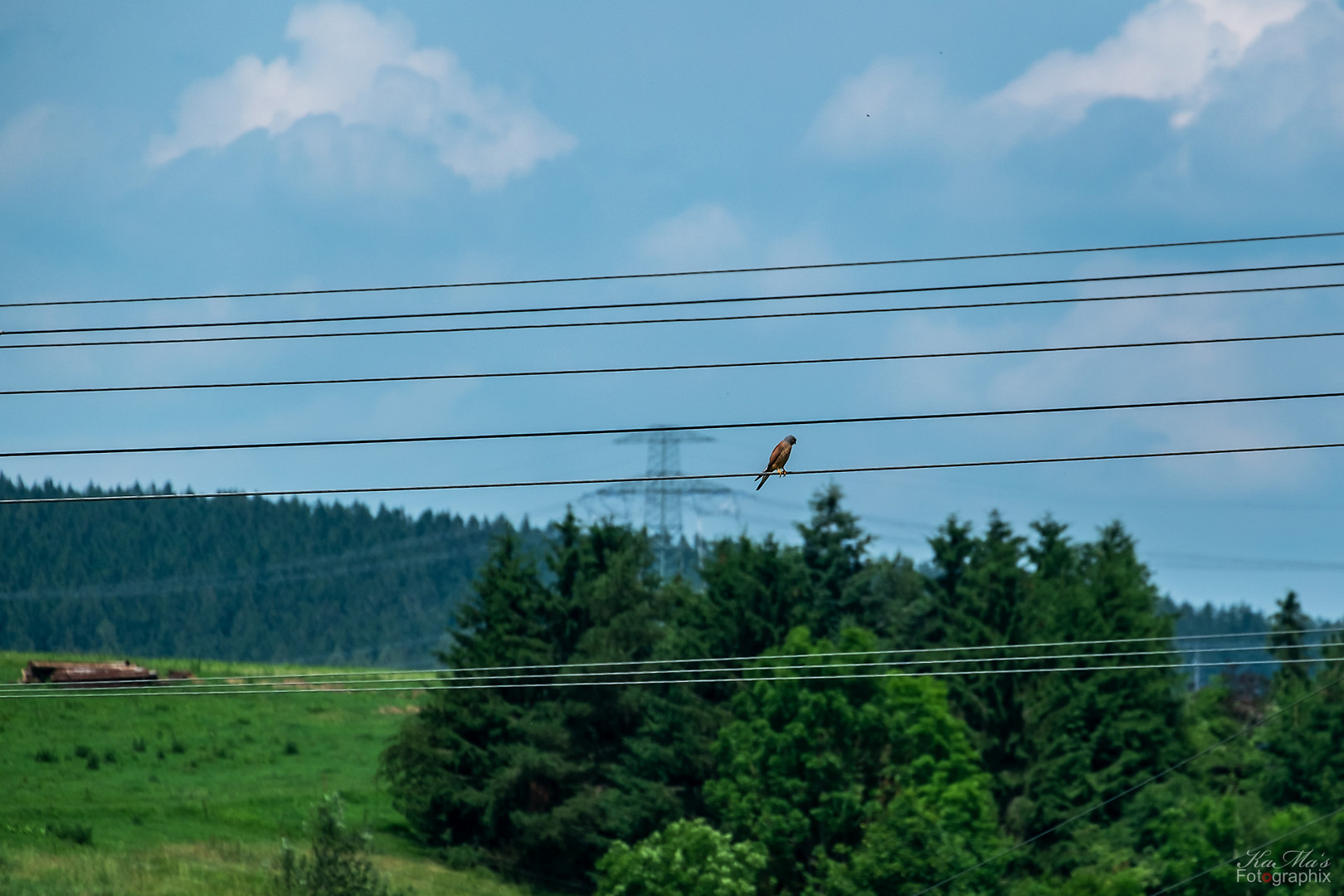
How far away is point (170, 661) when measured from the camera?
351 feet

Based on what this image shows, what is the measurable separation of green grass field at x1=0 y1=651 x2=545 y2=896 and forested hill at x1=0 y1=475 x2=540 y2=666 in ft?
224

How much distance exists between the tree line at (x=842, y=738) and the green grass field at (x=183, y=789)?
409cm

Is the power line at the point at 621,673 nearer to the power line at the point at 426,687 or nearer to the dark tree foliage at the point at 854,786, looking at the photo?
the power line at the point at 426,687

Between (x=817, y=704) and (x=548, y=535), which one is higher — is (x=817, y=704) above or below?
below

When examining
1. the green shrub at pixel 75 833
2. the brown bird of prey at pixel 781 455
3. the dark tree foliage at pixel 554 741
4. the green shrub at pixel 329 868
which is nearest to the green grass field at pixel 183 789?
the green shrub at pixel 75 833

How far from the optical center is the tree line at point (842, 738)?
54500 mm

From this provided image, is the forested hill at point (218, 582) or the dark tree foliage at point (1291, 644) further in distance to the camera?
the forested hill at point (218, 582)

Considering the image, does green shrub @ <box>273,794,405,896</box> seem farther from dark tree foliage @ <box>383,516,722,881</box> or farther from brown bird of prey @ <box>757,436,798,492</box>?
brown bird of prey @ <box>757,436,798,492</box>

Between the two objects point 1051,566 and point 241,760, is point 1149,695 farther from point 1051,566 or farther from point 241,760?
point 241,760

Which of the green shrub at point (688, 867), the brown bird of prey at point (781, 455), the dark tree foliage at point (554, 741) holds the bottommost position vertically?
the green shrub at point (688, 867)

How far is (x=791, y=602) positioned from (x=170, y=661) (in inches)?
2304

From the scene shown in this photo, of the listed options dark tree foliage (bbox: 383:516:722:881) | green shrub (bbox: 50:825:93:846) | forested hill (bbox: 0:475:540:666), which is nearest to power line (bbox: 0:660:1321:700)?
green shrub (bbox: 50:825:93:846)

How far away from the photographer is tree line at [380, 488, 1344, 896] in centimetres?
5450

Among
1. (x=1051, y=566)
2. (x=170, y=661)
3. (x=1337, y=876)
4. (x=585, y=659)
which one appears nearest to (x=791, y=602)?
(x=585, y=659)
